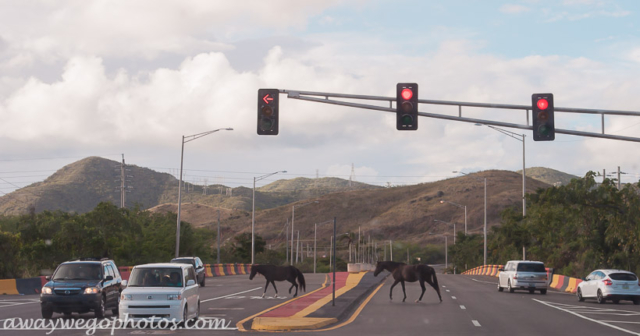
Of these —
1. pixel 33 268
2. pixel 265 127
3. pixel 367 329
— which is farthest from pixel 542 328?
pixel 33 268

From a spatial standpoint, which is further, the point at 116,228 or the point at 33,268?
the point at 116,228

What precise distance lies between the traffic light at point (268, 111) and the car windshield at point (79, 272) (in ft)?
20.8

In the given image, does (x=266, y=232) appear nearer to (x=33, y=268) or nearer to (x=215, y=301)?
A: (x=33, y=268)

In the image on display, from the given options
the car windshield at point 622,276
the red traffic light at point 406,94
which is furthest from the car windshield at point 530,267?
the red traffic light at point 406,94

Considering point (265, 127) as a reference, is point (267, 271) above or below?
below

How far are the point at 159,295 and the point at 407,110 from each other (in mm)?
8916

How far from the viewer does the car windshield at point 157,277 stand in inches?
Result: 720

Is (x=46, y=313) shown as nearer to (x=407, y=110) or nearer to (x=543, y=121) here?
(x=407, y=110)

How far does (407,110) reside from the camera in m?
21.7

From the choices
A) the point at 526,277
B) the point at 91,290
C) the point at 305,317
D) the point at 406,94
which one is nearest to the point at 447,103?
the point at 406,94

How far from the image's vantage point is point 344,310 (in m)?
22.8

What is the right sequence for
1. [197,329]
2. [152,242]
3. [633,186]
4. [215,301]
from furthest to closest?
[152,242] → [633,186] → [215,301] → [197,329]

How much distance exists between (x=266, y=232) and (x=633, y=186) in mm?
158529

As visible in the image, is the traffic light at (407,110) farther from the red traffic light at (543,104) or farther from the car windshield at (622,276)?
the car windshield at (622,276)
